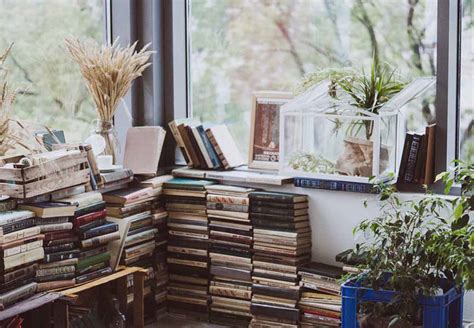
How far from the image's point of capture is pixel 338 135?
14.9ft

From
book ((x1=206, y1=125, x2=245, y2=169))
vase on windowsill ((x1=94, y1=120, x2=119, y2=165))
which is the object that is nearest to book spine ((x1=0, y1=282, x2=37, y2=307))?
vase on windowsill ((x1=94, y1=120, x2=119, y2=165))

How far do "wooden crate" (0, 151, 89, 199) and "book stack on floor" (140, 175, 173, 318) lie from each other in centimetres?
68

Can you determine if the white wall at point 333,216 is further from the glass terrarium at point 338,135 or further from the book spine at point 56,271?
the book spine at point 56,271

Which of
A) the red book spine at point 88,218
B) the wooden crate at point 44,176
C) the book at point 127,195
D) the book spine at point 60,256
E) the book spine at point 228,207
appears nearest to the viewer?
the wooden crate at point 44,176

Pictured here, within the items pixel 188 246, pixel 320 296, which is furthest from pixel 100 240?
pixel 320 296

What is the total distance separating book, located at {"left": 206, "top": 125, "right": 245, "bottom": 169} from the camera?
4992mm

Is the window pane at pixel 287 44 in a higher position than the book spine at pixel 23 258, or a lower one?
higher

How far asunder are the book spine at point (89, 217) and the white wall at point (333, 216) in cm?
97

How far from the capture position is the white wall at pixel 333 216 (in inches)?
179

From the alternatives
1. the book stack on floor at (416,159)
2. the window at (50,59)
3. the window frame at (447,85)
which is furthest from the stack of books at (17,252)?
the window frame at (447,85)

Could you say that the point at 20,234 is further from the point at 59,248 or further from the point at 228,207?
the point at 228,207

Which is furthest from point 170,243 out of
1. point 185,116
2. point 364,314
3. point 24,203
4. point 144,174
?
point 364,314

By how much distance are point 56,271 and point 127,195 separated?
0.68 metres

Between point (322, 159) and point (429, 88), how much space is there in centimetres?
64
